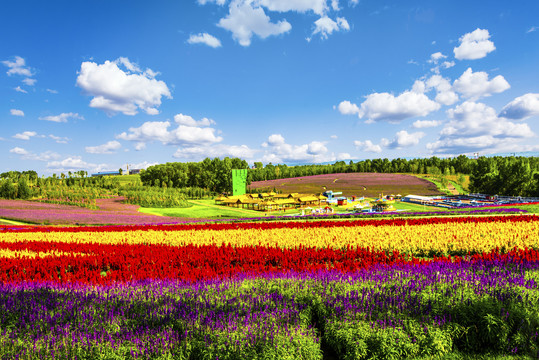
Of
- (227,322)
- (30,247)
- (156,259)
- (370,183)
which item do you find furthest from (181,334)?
(370,183)

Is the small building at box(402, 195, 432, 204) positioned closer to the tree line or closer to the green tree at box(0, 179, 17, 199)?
the tree line

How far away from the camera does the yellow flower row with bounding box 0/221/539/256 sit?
401 inches

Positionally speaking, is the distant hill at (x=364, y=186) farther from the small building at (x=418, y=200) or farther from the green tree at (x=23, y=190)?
the green tree at (x=23, y=190)

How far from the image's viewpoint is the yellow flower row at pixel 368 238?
10195 millimetres

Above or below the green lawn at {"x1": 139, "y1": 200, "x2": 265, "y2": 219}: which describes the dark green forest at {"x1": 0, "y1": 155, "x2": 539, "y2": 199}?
above

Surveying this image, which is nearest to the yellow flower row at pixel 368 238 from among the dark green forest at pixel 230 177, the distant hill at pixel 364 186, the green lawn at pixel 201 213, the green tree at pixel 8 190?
the green lawn at pixel 201 213

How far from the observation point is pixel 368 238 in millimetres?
11648

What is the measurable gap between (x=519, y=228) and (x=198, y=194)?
60.5m

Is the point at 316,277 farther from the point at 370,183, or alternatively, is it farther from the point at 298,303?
Answer: the point at 370,183

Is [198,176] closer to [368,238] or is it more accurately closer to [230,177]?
[230,177]

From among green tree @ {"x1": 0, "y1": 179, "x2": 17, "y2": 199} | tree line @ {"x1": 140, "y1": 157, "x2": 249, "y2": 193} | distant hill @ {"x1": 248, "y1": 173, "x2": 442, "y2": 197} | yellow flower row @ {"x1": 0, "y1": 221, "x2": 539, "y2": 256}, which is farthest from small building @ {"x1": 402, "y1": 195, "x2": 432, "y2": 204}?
green tree @ {"x1": 0, "y1": 179, "x2": 17, "y2": 199}

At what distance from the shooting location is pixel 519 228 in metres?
12.6

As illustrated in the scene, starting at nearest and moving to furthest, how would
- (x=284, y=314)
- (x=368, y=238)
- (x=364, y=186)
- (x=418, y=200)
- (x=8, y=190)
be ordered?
1. (x=284, y=314)
2. (x=368, y=238)
3. (x=8, y=190)
4. (x=418, y=200)
5. (x=364, y=186)

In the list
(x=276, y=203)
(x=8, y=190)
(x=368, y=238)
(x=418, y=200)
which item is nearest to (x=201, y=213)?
(x=276, y=203)
